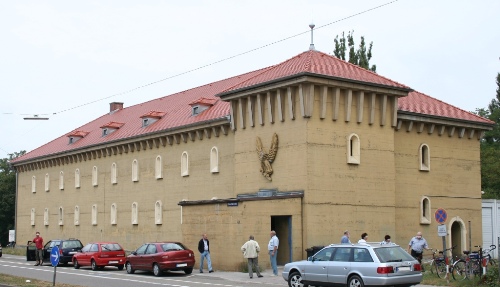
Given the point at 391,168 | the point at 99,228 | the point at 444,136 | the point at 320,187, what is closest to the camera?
the point at 320,187

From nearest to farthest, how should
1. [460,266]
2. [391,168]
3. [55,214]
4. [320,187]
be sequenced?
[460,266], [320,187], [391,168], [55,214]

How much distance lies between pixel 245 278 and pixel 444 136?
1587 cm

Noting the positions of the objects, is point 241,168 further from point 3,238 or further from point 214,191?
point 3,238

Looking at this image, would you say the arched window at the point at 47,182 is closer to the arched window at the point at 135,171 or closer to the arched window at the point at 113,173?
the arched window at the point at 113,173

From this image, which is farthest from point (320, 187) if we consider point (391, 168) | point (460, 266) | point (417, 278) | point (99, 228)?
point (99, 228)

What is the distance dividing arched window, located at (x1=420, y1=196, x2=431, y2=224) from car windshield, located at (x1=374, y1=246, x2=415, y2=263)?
16.9 m

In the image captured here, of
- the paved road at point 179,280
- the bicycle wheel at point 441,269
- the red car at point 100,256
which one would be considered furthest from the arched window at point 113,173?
the bicycle wheel at point 441,269

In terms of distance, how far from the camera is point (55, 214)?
208ft

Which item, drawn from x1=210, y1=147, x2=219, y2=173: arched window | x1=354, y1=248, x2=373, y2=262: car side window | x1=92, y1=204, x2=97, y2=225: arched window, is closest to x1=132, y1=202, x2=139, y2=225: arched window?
x1=92, y1=204, x2=97, y2=225: arched window

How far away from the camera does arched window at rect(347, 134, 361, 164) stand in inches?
1437

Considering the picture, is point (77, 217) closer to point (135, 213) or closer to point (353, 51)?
point (135, 213)

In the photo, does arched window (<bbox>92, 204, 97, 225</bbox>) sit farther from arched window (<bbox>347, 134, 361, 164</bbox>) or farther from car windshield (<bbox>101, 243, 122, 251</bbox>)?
arched window (<bbox>347, 134, 361, 164</bbox>)

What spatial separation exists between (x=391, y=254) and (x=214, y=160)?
21.1m

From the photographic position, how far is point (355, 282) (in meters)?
23.2
